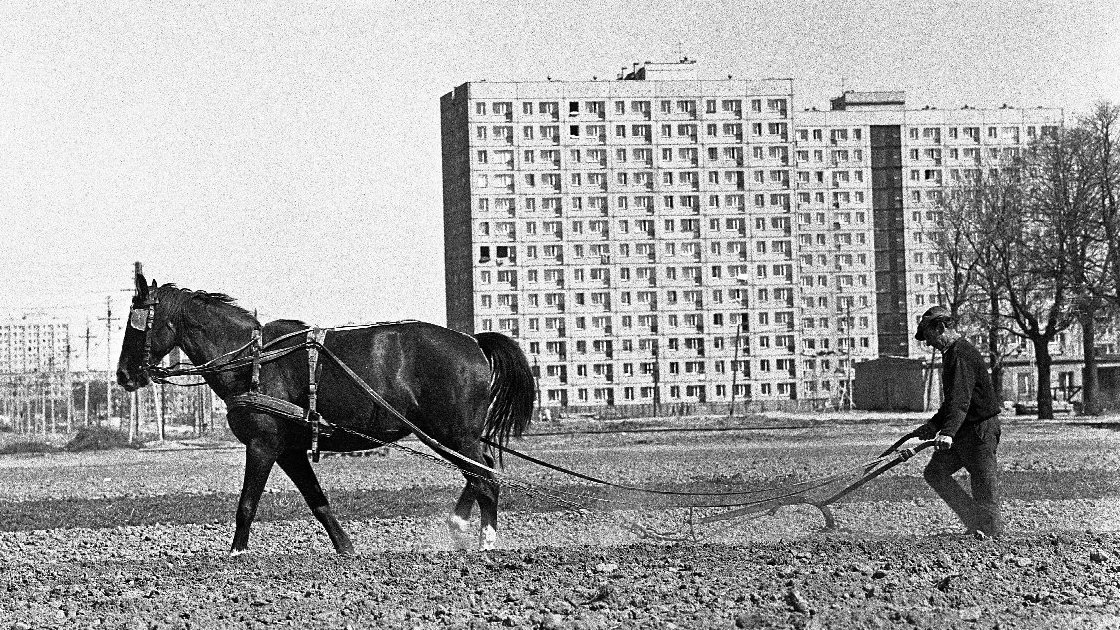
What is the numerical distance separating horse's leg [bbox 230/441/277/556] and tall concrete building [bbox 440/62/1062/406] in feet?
402

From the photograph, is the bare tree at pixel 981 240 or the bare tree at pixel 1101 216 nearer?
the bare tree at pixel 1101 216

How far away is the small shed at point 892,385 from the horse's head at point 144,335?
6962cm

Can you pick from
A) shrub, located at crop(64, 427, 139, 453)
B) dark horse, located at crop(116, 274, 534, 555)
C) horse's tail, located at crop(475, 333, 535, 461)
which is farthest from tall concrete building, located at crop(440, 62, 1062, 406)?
dark horse, located at crop(116, 274, 534, 555)

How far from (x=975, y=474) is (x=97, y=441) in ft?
169

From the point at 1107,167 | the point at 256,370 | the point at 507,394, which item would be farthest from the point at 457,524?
the point at 1107,167

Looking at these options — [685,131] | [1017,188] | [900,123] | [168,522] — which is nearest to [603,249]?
[685,131]

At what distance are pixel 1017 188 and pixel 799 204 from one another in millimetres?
91834

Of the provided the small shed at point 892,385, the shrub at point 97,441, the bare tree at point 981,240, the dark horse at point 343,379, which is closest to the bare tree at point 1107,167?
the bare tree at point 981,240

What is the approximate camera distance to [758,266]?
Answer: 147 metres

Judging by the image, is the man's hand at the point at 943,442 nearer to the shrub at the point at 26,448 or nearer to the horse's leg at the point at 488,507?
the horse's leg at the point at 488,507

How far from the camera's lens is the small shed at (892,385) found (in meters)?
84.5

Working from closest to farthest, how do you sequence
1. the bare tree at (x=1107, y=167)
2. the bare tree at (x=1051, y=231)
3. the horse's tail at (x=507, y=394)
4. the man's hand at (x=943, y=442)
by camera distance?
the man's hand at (x=943, y=442), the horse's tail at (x=507, y=394), the bare tree at (x=1107, y=167), the bare tree at (x=1051, y=231)

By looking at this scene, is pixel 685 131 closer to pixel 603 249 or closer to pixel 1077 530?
pixel 603 249

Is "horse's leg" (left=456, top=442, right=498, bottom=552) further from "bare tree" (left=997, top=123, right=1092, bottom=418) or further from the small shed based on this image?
the small shed
